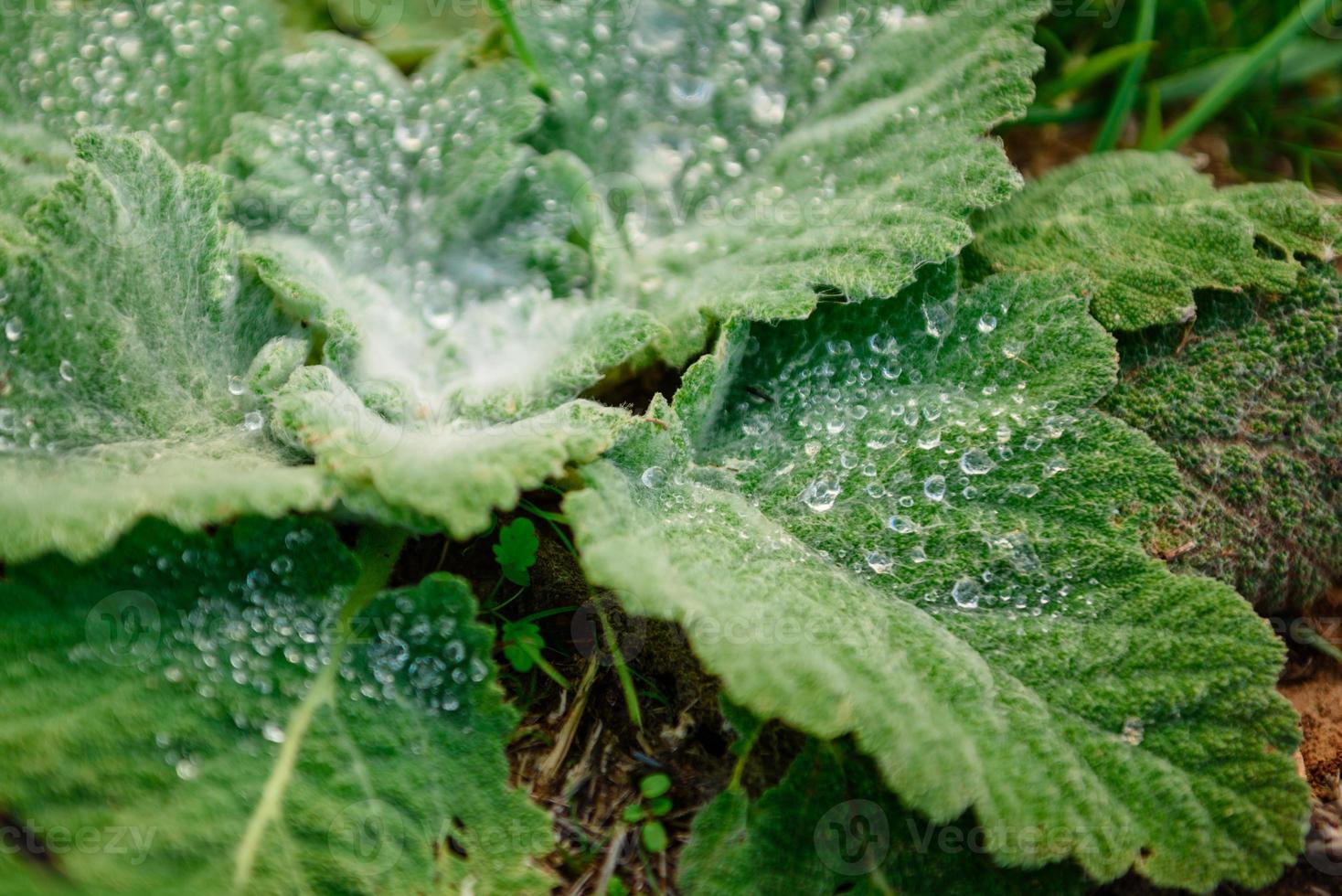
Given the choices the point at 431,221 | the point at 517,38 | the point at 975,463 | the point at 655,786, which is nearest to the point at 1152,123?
the point at 975,463

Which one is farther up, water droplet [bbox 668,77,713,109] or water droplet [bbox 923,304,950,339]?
water droplet [bbox 668,77,713,109]

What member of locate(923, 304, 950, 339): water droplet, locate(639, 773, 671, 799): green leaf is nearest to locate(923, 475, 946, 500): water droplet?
locate(923, 304, 950, 339): water droplet

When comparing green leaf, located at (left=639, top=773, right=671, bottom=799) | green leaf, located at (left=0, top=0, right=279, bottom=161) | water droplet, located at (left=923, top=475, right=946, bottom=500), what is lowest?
green leaf, located at (left=639, top=773, right=671, bottom=799)

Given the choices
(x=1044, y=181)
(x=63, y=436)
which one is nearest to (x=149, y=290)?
(x=63, y=436)

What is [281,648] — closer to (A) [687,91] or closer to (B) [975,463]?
(B) [975,463]

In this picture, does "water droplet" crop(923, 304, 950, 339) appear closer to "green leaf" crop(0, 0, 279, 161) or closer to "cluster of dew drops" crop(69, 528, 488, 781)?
"cluster of dew drops" crop(69, 528, 488, 781)
